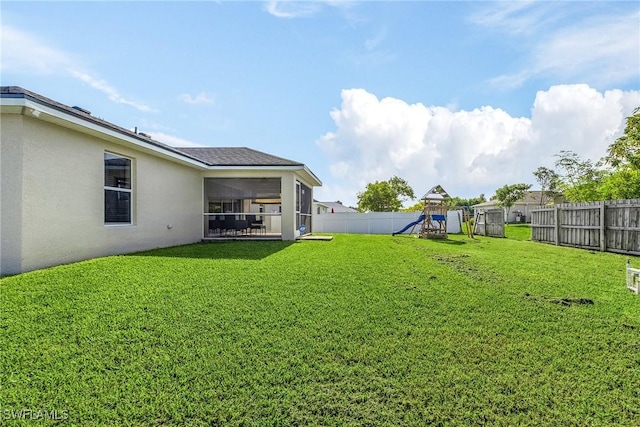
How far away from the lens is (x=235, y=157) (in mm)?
13852

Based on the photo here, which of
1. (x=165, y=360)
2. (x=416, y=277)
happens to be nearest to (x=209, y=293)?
(x=165, y=360)

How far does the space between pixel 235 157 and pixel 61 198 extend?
770 centimetres

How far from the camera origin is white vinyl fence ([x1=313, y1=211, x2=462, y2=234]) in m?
24.6

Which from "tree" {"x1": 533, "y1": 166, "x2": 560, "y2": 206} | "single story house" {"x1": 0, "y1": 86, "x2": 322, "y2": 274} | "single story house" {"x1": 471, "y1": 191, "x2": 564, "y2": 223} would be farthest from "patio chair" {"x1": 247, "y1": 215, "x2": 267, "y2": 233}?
"single story house" {"x1": 471, "y1": 191, "x2": 564, "y2": 223}

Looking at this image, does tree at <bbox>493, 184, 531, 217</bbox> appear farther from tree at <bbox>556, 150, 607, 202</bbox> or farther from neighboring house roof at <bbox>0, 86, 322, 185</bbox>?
neighboring house roof at <bbox>0, 86, 322, 185</bbox>

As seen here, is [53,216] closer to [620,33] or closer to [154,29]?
[154,29]

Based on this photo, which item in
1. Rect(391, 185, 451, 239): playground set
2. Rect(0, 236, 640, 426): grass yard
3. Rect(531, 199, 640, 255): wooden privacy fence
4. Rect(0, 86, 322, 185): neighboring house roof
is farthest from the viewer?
Rect(391, 185, 451, 239): playground set

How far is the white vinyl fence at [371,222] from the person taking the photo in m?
24.6

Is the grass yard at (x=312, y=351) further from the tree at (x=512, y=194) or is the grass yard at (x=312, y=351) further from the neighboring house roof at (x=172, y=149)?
the tree at (x=512, y=194)

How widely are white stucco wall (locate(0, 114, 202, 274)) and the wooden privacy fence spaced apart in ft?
47.5

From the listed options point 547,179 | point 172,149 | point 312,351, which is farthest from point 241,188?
point 547,179

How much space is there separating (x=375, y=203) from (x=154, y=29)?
35.7 meters

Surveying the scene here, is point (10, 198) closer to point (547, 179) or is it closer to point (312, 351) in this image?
point (312, 351)

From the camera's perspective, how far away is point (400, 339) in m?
3.71
